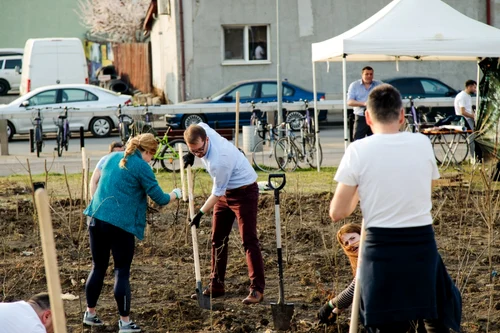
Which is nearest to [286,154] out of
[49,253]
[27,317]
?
[27,317]

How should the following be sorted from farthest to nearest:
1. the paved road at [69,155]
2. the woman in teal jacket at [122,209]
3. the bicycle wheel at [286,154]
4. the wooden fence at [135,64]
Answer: the wooden fence at [135,64], the paved road at [69,155], the bicycle wheel at [286,154], the woman in teal jacket at [122,209]

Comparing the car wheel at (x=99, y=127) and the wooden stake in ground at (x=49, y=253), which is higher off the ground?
the wooden stake in ground at (x=49, y=253)

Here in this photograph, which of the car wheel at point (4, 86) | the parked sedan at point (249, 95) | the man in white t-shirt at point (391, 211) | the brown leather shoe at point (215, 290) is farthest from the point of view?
the car wheel at point (4, 86)

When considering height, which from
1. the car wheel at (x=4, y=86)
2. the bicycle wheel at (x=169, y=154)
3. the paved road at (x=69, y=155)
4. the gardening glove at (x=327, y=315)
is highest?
the car wheel at (x=4, y=86)

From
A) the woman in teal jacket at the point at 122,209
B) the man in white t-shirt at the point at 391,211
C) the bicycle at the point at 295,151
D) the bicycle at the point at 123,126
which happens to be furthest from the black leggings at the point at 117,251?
the bicycle at the point at 123,126

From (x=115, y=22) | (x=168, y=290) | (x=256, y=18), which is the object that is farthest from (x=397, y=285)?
(x=115, y=22)

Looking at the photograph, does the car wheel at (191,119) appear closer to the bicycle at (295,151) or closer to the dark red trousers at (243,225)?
the bicycle at (295,151)

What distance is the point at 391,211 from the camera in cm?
423

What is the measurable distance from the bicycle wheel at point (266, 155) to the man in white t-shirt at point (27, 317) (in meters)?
10.7

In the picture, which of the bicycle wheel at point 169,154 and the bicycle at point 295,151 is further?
the bicycle at point 295,151

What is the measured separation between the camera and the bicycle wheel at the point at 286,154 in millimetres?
15242

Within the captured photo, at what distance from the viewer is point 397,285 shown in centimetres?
430

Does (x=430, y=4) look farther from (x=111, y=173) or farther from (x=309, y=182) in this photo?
(x=111, y=173)

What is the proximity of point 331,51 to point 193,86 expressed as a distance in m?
14.1
